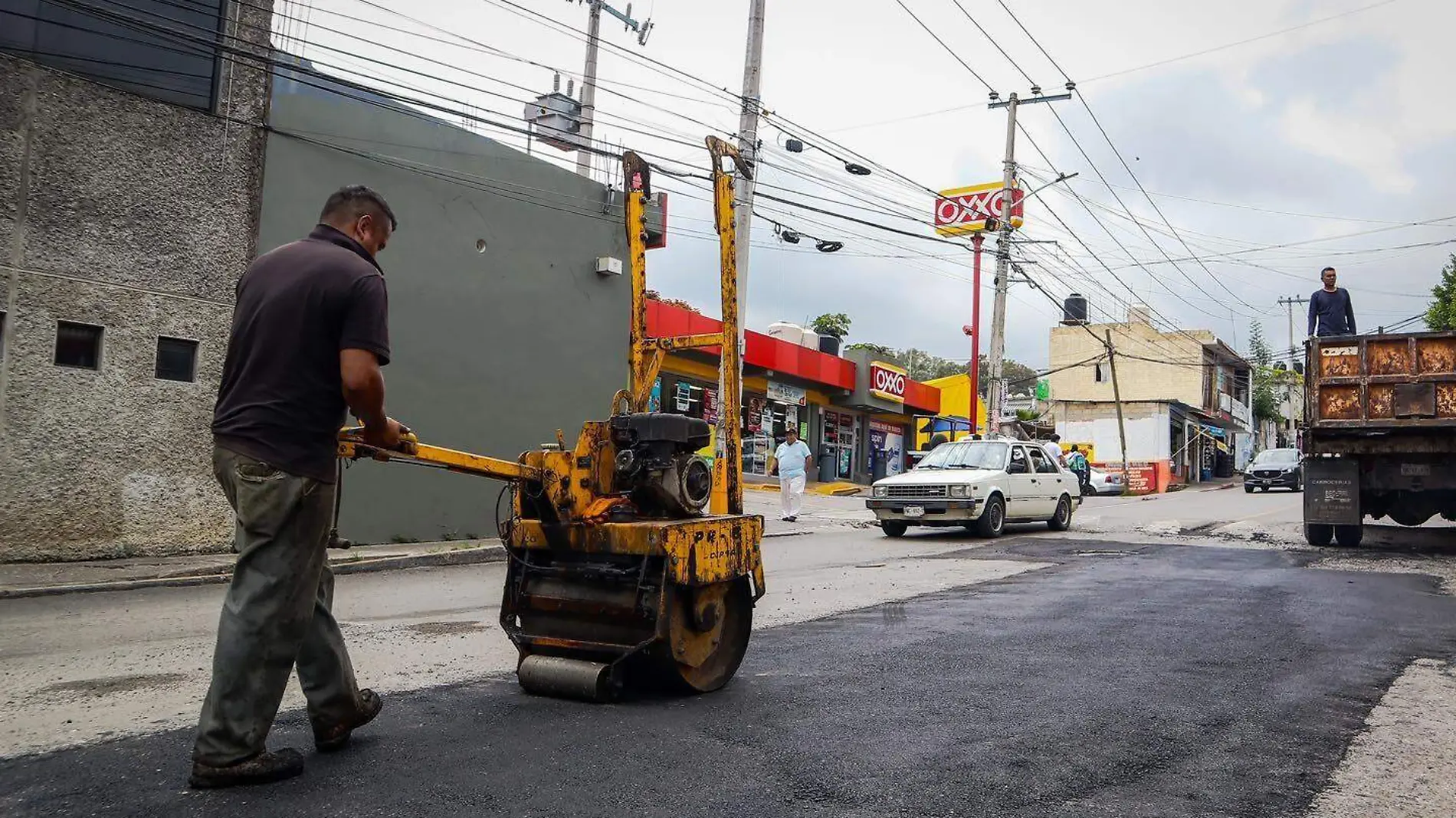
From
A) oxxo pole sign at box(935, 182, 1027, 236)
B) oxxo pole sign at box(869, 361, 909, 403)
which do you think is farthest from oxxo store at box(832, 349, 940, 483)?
oxxo pole sign at box(935, 182, 1027, 236)

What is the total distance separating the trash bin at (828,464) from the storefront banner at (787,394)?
2.13 m

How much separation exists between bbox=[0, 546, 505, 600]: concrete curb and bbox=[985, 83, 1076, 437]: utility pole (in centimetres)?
1565

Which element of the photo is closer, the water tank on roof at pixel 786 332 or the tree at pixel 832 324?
the water tank on roof at pixel 786 332

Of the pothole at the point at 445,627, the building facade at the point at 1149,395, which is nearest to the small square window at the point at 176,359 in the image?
the pothole at the point at 445,627

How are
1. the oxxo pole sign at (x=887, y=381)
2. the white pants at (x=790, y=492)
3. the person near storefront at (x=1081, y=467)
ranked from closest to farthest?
the white pants at (x=790, y=492) → the oxxo pole sign at (x=887, y=381) → the person near storefront at (x=1081, y=467)

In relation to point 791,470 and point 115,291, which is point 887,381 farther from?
point 115,291

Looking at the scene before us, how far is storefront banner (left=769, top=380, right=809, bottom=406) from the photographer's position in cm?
3041

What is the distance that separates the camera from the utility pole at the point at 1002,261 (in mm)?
25891

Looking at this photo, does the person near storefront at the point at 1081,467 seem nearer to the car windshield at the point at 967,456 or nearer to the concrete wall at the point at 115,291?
the car windshield at the point at 967,456

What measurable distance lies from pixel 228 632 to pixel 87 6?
31.2ft

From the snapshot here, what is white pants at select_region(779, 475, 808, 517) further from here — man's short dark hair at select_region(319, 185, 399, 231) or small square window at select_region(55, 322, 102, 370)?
man's short dark hair at select_region(319, 185, 399, 231)

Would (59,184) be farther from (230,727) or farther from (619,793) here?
(619,793)

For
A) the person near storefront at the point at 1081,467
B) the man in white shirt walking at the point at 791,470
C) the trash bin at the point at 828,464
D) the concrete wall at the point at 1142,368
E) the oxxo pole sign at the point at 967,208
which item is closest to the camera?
the man in white shirt walking at the point at 791,470

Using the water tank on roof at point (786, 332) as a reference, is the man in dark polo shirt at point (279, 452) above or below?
below
